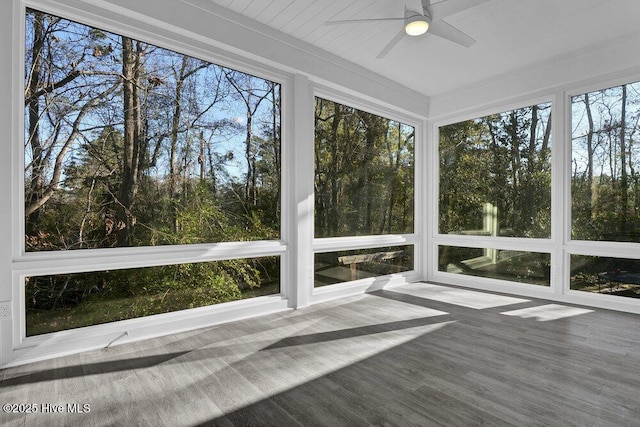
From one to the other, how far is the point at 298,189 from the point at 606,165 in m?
3.51

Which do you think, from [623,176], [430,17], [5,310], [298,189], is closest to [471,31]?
[430,17]

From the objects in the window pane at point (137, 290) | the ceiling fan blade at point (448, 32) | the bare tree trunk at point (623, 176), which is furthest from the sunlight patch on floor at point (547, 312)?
the ceiling fan blade at point (448, 32)

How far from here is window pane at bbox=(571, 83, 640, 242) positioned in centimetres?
389

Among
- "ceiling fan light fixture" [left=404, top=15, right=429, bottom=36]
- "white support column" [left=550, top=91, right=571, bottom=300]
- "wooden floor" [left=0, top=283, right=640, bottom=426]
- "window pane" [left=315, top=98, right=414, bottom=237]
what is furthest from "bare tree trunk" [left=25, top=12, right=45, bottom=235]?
"white support column" [left=550, top=91, right=571, bottom=300]

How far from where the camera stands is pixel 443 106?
18.2 ft

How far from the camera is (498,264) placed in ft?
16.4

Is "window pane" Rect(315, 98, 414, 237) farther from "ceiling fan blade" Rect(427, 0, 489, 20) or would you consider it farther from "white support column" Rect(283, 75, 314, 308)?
"ceiling fan blade" Rect(427, 0, 489, 20)

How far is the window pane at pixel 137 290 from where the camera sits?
107 inches

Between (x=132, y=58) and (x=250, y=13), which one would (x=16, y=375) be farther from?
(x=250, y=13)

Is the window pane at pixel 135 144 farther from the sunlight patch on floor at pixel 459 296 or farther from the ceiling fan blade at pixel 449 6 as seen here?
the sunlight patch on floor at pixel 459 296

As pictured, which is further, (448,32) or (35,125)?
(448,32)

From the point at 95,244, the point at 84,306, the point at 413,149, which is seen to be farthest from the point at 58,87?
the point at 413,149

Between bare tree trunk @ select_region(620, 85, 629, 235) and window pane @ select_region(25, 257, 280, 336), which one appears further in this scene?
bare tree trunk @ select_region(620, 85, 629, 235)

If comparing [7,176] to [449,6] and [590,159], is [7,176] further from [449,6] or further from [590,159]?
[590,159]
